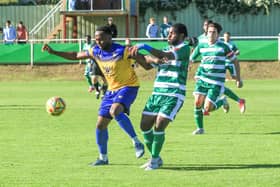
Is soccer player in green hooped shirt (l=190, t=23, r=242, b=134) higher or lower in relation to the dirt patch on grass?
higher

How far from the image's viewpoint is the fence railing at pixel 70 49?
4075 centimetres

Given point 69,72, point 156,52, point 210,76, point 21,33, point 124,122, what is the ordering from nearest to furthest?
point 156,52
point 124,122
point 210,76
point 69,72
point 21,33

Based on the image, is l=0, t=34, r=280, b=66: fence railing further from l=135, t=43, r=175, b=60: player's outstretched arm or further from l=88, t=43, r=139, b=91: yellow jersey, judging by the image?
l=135, t=43, r=175, b=60: player's outstretched arm

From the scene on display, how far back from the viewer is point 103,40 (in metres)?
12.6

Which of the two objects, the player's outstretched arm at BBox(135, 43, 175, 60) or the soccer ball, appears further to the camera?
the soccer ball

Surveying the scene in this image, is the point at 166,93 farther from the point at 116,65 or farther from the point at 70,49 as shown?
the point at 70,49

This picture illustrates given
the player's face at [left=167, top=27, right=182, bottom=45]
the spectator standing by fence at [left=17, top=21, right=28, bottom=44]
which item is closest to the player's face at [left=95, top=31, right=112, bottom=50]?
the player's face at [left=167, top=27, right=182, bottom=45]

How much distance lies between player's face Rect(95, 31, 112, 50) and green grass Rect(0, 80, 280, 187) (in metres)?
1.67

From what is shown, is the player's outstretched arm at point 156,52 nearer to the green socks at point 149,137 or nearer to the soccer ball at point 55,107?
the green socks at point 149,137

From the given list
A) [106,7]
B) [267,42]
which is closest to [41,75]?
[106,7]

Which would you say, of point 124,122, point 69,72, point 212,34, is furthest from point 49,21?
point 124,122

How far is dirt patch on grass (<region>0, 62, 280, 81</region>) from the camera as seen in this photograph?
39.8m

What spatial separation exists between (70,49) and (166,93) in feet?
94.3

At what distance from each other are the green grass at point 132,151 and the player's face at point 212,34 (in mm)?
1754
